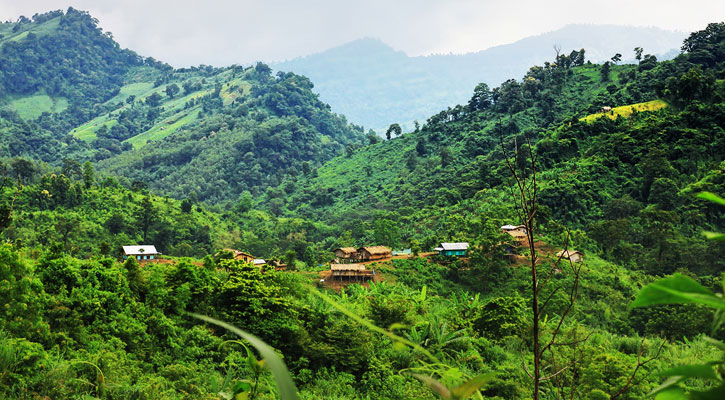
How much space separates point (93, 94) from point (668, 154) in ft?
403

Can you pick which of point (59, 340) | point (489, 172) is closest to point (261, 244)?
point (489, 172)

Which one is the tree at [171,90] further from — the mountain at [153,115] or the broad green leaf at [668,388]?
the broad green leaf at [668,388]

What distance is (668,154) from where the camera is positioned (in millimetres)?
32594

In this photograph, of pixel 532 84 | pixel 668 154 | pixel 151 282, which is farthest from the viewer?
pixel 532 84

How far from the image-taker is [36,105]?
107 meters

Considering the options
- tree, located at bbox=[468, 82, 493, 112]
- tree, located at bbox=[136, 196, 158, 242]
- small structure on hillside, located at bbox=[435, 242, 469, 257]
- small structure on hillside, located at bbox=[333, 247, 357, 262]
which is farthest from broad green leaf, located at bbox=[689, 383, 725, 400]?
tree, located at bbox=[468, 82, 493, 112]

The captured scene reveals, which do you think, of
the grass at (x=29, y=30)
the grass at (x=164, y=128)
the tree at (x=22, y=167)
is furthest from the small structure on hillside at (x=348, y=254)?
the grass at (x=29, y=30)

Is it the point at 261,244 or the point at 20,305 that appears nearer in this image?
the point at 20,305

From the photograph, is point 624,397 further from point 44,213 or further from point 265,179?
point 265,179

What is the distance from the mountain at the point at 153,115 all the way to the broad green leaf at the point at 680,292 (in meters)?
69.7

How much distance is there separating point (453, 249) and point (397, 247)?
7119 millimetres

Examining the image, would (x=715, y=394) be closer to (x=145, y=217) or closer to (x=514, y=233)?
(x=514, y=233)

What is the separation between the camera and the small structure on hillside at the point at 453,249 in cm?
2820

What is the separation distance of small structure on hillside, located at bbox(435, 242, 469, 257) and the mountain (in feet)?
143
